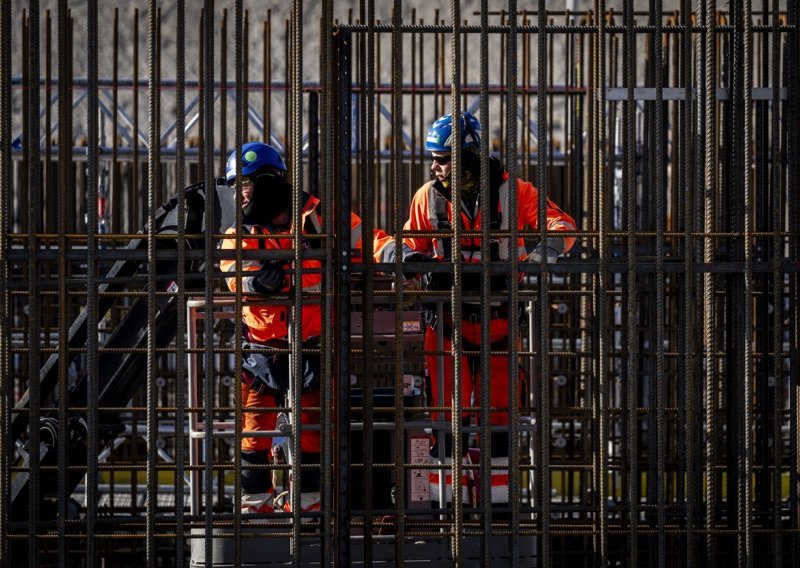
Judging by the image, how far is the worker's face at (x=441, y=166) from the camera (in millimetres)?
7266

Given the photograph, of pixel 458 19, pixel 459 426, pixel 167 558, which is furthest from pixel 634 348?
pixel 167 558

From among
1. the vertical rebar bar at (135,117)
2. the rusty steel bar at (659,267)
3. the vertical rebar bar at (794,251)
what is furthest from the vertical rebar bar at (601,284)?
the vertical rebar bar at (135,117)

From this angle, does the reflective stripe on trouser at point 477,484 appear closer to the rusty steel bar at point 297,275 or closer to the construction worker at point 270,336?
the construction worker at point 270,336

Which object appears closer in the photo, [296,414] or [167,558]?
[296,414]

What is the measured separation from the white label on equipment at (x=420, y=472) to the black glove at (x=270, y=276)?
1.51 m

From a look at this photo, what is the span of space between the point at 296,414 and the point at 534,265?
1.27 m

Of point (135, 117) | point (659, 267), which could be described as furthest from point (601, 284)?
point (135, 117)

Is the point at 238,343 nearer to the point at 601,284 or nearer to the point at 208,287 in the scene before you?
the point at 208,287

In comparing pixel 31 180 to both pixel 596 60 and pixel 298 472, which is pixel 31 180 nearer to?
pixel 298 472

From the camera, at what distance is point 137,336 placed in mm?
6883

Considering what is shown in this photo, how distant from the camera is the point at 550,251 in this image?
20.2 ft

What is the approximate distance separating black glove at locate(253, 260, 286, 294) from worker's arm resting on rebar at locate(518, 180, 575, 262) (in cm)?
123

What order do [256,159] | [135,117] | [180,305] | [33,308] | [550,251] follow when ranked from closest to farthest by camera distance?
[180,305] < [33,308] < [550,251] < [256,159] < [135,117]

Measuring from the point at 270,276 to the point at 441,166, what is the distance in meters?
1.72
